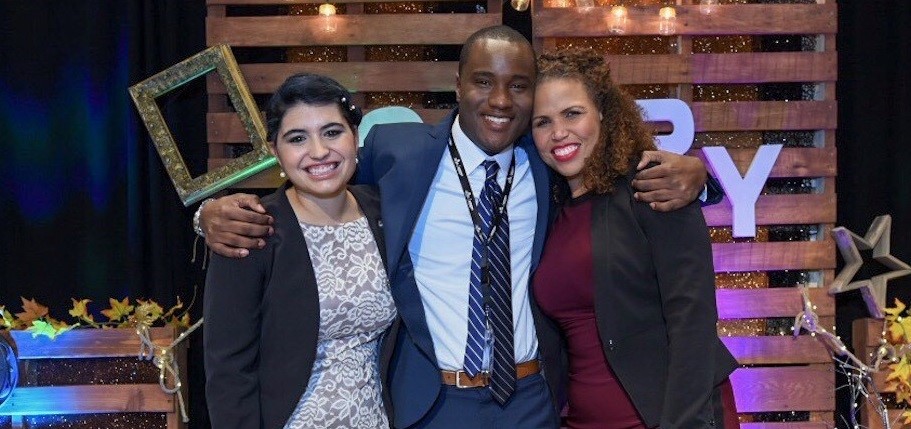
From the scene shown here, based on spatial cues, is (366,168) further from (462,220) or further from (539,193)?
(539,193)

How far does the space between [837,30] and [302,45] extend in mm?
2211

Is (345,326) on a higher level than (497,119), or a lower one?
lower

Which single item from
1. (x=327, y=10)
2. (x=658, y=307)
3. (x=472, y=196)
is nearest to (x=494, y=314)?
(x=472, y=196)

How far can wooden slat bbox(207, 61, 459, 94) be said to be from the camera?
4254 millimetres

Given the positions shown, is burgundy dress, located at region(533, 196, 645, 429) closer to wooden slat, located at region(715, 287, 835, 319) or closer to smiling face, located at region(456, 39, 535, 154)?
smiling face, located at region(456, 39, 535, 154)

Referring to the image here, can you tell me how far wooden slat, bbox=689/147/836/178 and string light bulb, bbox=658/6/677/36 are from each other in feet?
1.75

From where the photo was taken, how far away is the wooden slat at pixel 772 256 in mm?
4320

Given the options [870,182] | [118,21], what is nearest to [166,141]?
[118,21]

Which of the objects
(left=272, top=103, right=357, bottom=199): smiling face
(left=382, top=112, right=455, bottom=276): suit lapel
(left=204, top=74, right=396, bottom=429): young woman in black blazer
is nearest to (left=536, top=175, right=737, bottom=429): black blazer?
(left=382, top=112, right=455, bottom=276): suit lapel

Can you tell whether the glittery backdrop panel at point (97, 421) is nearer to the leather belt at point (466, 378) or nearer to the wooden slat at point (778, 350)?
the leather belt at point (466, 378)

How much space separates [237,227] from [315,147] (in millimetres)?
280

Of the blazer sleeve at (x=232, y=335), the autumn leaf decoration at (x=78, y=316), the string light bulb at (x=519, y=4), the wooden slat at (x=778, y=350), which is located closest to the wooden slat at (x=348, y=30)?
the string light bulb at (x=519, y=4)

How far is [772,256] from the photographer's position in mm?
4332

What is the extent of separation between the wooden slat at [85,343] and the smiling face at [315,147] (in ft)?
5.39
